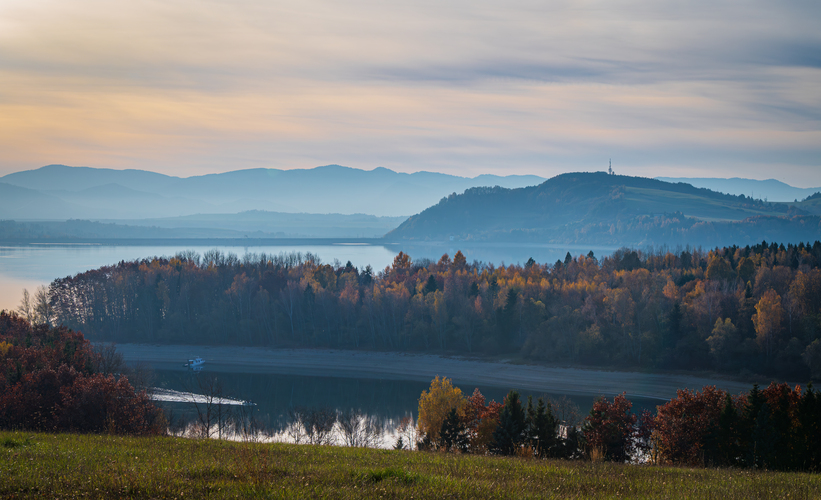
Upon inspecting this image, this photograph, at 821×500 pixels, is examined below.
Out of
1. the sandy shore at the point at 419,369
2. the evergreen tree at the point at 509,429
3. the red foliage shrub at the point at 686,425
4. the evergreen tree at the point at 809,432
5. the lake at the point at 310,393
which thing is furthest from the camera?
the sandy shore at the point at 419,369

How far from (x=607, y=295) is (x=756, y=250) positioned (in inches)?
1291

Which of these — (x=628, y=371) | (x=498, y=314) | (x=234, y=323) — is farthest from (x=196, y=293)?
(x=628, y=371)

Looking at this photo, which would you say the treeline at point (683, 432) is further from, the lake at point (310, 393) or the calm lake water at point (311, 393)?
the calm lake water at point (311, 393)

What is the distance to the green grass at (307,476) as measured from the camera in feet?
31.0

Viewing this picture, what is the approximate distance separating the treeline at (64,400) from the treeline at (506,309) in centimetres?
4145

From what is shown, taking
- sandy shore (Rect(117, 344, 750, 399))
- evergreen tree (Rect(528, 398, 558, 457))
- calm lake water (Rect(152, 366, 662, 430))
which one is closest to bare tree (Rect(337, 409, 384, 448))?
calm lake water (Rect(152, 366, 662, 430))

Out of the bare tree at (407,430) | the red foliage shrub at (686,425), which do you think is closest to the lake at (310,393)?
the bare tree at (407,430)

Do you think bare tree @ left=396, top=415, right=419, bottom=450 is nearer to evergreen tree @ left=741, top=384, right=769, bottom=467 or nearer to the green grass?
evergreen tree @ left=741, top=384, right=769, bottom=467

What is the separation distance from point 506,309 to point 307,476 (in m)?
62.1

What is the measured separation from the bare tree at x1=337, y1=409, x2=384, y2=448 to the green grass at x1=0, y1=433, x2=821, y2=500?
21943 millimetres

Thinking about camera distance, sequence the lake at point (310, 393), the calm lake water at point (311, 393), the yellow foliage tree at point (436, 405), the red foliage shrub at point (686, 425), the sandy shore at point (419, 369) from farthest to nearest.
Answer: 1. the sandy shore at point (419, 369)
2. the calm lake water at point (311, 393)
3. the lake at point (310, 393)
4. the yellow foliage tree at point (436, 405)
5. the red foliage shrub at point (686, 425)

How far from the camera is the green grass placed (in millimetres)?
9445

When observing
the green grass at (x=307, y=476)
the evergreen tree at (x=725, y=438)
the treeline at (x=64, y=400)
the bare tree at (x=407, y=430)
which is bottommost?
the bare tree at (x=407, y=430)

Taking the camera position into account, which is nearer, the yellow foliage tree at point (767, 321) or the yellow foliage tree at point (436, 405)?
the yellow foliage tree at point (436, 405)
